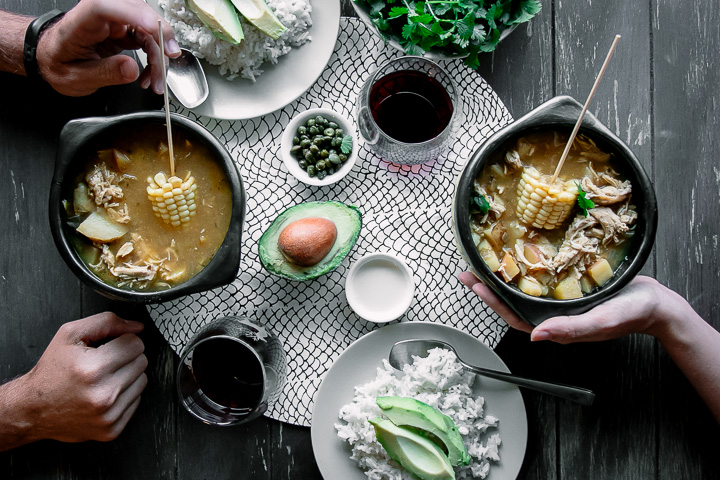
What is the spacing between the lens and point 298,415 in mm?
2053

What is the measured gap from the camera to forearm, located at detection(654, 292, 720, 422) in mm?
1973

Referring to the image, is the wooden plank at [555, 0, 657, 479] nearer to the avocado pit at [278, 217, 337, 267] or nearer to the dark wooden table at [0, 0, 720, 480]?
the dark wooden table at [0, 0, 720, 480]

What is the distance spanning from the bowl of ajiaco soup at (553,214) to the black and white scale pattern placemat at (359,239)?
0.27m

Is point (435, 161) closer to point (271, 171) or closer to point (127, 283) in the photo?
point (271, 171)

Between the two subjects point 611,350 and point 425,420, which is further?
point 611,350

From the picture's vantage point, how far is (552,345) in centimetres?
214

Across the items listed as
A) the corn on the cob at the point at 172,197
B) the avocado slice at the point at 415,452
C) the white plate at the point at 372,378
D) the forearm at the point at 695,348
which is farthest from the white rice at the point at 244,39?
the forearm at the point at 695,348

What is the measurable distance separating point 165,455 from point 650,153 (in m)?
2.04

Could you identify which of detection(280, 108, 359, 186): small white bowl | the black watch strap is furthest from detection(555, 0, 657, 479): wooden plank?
the black watch strap

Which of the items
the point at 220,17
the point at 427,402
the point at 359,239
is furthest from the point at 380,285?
the point at 220,17

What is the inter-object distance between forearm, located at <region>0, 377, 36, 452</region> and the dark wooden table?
0.11 metres

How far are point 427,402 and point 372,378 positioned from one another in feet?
0.68

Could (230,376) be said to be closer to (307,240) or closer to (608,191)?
(307,240)

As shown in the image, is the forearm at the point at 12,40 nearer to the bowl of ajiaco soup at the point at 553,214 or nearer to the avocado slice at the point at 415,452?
the bowl of ajiaco soup at the point at 553,214
